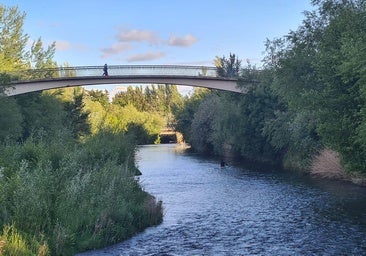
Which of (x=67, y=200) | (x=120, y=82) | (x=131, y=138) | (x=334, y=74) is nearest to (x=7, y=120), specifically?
(x=131, y=138)

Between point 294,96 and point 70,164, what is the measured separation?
632 inches

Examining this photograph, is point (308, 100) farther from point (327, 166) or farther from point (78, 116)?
point (78, 116)

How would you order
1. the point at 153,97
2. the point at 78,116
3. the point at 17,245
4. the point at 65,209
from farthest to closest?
the point at 153,97, the point at 78,116, the point at 65,209, the point at 17,245

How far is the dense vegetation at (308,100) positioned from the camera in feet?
67.5

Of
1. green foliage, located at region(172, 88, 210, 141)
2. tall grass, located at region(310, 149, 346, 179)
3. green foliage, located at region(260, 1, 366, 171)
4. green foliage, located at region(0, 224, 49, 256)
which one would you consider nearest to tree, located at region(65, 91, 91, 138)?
green foliage, located at region(172, 88, 210, 141)

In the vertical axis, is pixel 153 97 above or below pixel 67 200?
above

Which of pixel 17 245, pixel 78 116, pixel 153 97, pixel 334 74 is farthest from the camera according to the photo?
pixel 153 97

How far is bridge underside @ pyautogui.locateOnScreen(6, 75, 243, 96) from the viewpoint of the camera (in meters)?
43.1

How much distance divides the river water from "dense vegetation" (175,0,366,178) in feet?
8.60

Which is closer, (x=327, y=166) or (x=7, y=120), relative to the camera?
(x=327, y=166)

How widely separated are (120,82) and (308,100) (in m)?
24.7

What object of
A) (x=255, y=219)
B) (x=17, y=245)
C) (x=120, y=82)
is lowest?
(x=255, y=219)

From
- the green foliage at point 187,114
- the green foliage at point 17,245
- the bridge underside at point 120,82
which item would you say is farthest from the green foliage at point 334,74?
the green foliage at point 187,114

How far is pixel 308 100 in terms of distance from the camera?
23.2m
